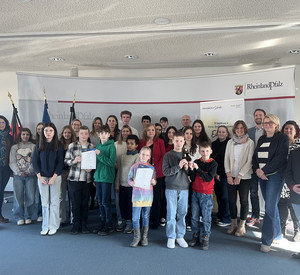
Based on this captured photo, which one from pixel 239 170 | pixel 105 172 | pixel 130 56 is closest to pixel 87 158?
pixel 105 172

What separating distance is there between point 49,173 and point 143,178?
1.46 m

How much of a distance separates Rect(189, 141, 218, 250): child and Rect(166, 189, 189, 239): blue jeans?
0.16 metres

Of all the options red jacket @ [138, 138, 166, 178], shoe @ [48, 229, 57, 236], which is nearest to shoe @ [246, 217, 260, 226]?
red jacket @ [138, 138, 166, 178]

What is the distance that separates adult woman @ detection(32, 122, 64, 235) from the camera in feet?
12.4

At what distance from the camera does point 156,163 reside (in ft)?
12.6

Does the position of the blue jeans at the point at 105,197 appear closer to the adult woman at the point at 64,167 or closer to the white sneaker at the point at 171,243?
the adult woman at the point at 64,167

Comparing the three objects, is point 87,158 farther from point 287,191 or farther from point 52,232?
point 287,191

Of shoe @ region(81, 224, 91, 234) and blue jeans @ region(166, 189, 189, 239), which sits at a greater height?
blue jeans @ region(166, 189, 189, 239)

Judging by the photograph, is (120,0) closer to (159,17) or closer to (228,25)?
(159,17)

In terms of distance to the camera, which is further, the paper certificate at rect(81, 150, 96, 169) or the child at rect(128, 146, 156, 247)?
the paper certificate at rect(81, 150, 96, 169)

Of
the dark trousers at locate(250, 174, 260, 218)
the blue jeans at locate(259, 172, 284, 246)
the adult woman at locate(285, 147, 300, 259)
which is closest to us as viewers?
the adult woman at locate(285, 147, 300, 259)

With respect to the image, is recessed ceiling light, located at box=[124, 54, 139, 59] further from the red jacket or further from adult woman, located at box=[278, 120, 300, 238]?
adult woman, located at box=[278, 120, 300, 238]

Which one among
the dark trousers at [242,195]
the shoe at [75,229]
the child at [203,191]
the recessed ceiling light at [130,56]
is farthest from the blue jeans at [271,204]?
the recessed ceiling light at [130,56]

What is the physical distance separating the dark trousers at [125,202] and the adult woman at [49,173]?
0.94 m
